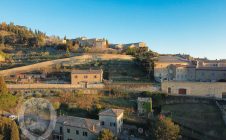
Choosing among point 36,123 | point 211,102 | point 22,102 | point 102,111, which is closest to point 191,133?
point 211,102

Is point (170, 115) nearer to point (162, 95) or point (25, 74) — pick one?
point (162, 95)

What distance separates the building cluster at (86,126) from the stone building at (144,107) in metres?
3.86

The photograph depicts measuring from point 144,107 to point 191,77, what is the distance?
12732 mm

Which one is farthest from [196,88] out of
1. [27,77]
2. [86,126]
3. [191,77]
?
[27,77]

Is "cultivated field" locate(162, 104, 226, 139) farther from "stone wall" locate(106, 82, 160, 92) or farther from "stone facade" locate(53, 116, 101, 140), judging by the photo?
"stone facade" locate(53, 116, 101, 140)

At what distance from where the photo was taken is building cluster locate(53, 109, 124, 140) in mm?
28453

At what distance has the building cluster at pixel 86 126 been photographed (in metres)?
28.5

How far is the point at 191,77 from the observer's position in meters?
43.0

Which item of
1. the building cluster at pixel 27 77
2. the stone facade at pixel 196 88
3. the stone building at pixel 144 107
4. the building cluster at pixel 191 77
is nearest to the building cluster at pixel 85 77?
the building cluster at pixel 27 77

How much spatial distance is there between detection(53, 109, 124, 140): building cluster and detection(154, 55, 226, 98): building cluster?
36.8ft

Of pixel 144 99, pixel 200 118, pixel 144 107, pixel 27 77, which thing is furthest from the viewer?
pixel 27 77

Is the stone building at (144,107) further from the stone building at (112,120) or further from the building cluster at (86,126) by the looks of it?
the stone building at (112,120)

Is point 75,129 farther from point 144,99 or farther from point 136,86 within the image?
point 136,86

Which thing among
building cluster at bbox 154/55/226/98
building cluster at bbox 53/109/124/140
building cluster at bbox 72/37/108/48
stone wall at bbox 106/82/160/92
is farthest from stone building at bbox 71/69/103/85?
building cluster at bbox 72/37/108/48
